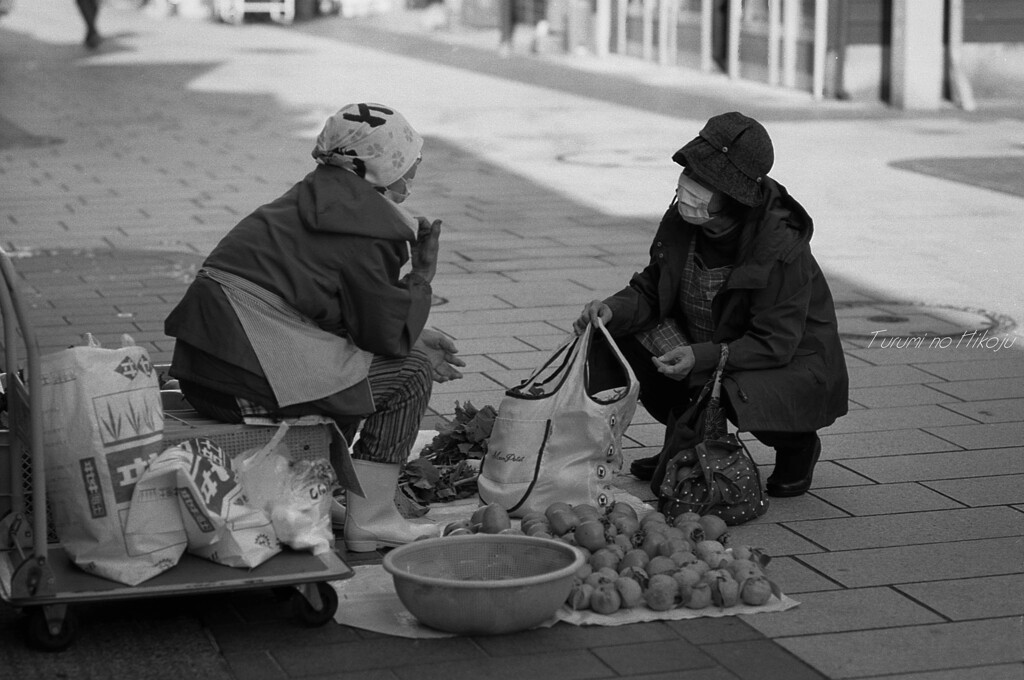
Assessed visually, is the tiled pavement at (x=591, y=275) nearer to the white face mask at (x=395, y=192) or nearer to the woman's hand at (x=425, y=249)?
the woman's hand at (x=425, y=249)

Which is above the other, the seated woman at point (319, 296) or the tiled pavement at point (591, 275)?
the seated woman at point (319, 296)

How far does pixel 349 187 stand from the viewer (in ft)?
14.3

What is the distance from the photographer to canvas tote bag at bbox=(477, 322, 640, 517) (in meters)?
4.77

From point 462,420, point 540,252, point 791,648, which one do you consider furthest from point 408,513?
point 540,252

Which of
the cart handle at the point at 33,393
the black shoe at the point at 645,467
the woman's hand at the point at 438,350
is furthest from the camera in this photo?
the black shoe at the point at 645,467

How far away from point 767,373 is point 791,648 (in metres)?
1.24

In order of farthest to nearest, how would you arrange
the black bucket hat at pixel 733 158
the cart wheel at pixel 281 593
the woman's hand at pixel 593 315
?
1. the woman's hand at pixel 593 315
2. the black bucket hat at pixel 733 158
3. the cart wheel at pixel 281 593

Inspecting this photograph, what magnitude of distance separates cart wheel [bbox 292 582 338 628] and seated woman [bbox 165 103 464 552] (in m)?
0.56

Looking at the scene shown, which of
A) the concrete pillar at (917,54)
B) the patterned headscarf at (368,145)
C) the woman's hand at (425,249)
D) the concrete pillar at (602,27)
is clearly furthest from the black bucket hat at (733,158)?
the concrete pillar at (602,27)

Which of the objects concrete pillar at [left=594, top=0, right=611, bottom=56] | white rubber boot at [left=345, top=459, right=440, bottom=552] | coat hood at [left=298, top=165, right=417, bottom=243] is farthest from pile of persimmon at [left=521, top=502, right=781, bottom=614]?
concrete pillar at [left=594, top=0, right=611, bottom=56]

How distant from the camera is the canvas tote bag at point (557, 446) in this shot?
15.6ft

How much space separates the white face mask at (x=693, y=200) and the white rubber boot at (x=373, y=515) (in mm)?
1201

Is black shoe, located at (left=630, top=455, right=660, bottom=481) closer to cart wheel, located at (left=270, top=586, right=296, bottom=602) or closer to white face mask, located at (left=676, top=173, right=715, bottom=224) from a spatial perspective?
white face mask, located at (left=676, top=173, right=715, bottom=224)

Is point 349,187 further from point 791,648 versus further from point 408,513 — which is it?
point 791,648
